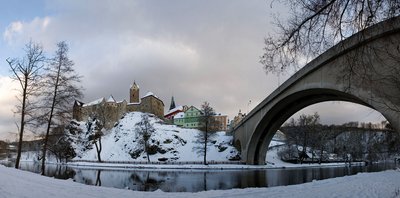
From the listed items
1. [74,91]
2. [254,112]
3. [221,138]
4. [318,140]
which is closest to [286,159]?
[318,140]

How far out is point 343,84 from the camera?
72.2 ft

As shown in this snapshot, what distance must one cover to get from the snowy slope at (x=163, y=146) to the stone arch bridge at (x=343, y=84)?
16.7 feet

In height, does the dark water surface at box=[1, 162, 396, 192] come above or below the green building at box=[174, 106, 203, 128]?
below

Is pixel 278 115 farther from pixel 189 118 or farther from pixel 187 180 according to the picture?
pixel 189 118

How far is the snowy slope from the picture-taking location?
76750mm

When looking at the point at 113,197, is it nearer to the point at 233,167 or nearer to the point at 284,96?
the point at 284,96

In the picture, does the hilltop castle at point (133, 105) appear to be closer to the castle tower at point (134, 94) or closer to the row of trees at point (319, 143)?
the castle tower at point (134, 94)

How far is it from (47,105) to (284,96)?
86.9 ft

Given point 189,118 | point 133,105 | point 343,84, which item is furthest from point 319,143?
point 189,118

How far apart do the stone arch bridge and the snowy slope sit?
510 cm

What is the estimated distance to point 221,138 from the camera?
83.6m

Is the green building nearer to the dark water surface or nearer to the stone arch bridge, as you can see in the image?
the stone arch bridge

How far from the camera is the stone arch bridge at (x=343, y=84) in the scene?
28.1 ft

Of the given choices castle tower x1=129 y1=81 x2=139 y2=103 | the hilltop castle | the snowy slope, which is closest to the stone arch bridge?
the snowy slope
